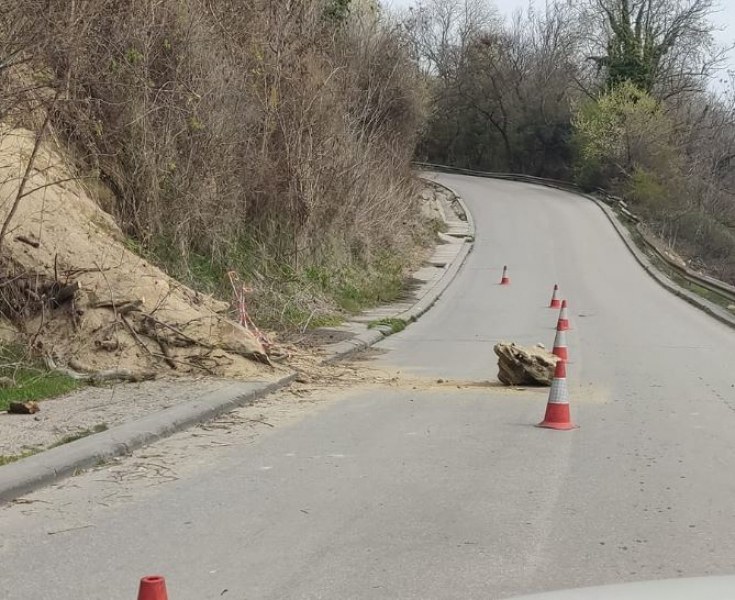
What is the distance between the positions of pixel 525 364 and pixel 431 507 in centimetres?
502

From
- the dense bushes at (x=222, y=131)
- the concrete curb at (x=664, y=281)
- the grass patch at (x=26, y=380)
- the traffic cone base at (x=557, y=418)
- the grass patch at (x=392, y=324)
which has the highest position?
the dense bushes at (x=222, y=131)

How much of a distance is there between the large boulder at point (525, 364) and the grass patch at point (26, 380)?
4956 mm

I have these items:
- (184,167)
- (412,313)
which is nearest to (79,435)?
(184,167)

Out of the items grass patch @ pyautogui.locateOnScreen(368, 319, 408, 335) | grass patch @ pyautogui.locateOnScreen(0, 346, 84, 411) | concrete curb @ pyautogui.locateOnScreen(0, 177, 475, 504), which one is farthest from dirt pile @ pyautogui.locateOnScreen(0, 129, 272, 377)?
grass patch @ pyautogui.locateOnScreen(368, 319, 408, 335)

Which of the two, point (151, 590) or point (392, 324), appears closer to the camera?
point (151, 590)

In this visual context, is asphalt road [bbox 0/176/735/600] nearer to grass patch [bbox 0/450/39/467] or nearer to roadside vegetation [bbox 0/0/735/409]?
grass patch [bbox 0/450/39/467]

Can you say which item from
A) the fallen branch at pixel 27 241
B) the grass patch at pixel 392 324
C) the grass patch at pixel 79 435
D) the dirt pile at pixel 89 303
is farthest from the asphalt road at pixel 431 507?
the grass patch at pixel 392 324

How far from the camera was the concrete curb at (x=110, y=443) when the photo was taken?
19.3 ft

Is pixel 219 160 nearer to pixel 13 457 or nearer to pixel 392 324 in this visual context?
pixel 392 324

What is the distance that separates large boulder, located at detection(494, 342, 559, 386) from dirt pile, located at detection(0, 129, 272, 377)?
2.95 metres

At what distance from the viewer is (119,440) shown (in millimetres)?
6918

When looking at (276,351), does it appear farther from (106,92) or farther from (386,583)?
(386,583)

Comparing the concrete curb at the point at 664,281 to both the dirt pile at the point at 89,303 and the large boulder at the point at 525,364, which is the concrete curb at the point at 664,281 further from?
the dirt pile at the point at 89,303

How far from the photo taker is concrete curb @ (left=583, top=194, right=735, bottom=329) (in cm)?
1990
